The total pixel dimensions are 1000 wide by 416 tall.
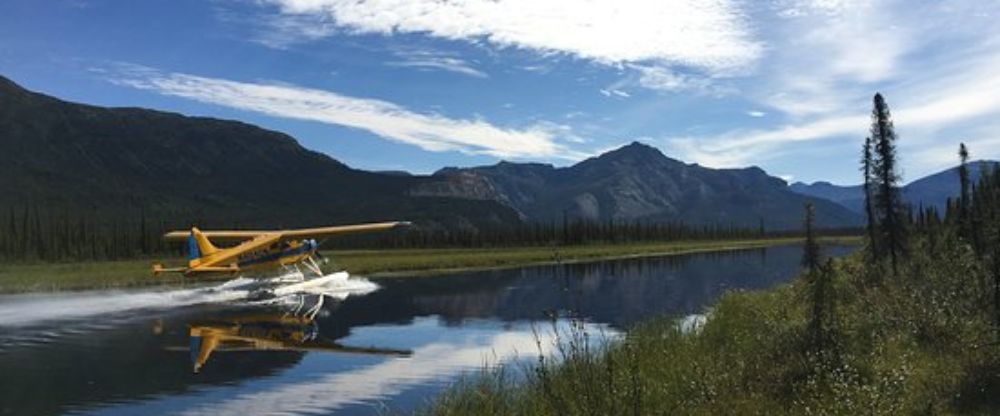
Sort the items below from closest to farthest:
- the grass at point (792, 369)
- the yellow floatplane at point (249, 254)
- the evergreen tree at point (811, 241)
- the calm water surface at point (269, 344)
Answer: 1. the grass at point (792, 369)
2. the calm water surface at point (269, 344)
3. the evergreen tree at point (811, 241)
4. the yellow floatplane at point (249, 254)

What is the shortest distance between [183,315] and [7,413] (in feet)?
51.7

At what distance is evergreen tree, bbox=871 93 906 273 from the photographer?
27.1 metres

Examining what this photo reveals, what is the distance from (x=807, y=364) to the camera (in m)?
10.8

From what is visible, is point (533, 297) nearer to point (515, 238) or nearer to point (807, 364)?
point (807, 364)

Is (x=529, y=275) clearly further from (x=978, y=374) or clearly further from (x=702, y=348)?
(x=978, y=374)

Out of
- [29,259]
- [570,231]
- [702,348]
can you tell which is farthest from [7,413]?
[570,231]

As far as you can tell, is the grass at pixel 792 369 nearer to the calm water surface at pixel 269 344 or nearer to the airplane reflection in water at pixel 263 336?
the calm water surface at pixel 269 344

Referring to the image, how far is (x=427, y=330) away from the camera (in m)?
23.8

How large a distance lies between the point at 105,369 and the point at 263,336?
5.68m

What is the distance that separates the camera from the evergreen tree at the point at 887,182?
27109 millimetres

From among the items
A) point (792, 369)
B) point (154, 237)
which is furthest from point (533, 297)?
point (154, 237)

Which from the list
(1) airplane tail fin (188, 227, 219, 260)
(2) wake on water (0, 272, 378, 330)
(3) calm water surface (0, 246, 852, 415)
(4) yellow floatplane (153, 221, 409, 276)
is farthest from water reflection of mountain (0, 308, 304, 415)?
(1) airplane tail fin (188, 227, 219, 260)

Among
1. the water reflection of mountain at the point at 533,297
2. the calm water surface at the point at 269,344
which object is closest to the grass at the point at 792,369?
the calm water surface at the point at 269,344

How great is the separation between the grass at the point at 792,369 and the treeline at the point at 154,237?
34.1 feet
